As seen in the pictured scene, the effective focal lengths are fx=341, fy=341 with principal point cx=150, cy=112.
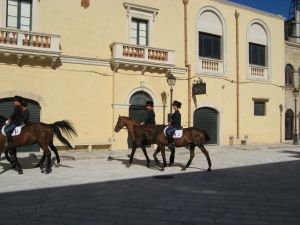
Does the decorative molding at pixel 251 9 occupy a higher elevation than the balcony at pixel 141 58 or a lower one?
higher

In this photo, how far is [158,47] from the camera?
19.7 m

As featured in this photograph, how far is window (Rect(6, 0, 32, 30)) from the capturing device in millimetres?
15665

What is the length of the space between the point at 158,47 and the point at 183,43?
1.91 m

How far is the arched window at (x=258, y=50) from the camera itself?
78.6 ft

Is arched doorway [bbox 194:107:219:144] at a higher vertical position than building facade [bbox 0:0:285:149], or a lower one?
lower

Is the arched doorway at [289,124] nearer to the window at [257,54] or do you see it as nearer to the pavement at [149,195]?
the window at [257,54]

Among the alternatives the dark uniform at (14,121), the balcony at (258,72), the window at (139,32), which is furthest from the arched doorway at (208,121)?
the dark uniform at (14,121)

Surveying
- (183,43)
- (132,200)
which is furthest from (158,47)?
(132,200)

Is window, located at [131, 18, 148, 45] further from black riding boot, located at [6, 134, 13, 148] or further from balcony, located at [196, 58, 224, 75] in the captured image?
black riding boot, located at [6, 134, 13, 148]

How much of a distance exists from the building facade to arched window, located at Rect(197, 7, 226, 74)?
0.21 feet

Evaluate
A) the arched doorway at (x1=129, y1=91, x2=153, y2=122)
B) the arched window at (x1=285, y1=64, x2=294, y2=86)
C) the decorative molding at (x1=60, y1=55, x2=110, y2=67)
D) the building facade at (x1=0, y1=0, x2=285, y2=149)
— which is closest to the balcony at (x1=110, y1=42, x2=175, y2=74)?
the building facade at (x1=0, y1=0, x2=285, y2=149)

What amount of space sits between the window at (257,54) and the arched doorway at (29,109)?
597 inches

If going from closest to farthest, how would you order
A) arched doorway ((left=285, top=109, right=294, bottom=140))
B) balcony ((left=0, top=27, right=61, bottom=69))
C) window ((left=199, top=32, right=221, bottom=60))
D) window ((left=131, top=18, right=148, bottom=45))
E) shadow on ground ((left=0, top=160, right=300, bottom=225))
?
shadow on ground ((left=0, top=160, right=300, bottom=225)), balcony ((left=0, top=27, right=61, bottom=69)), window ((left=131, top=18, right=148, bottom=45)), window ((left=199, top=32, right=221, bottom=60)), arched doorway ((left=285, top=109, right=294, bottom=140))

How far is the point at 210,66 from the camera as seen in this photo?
21.8 m
